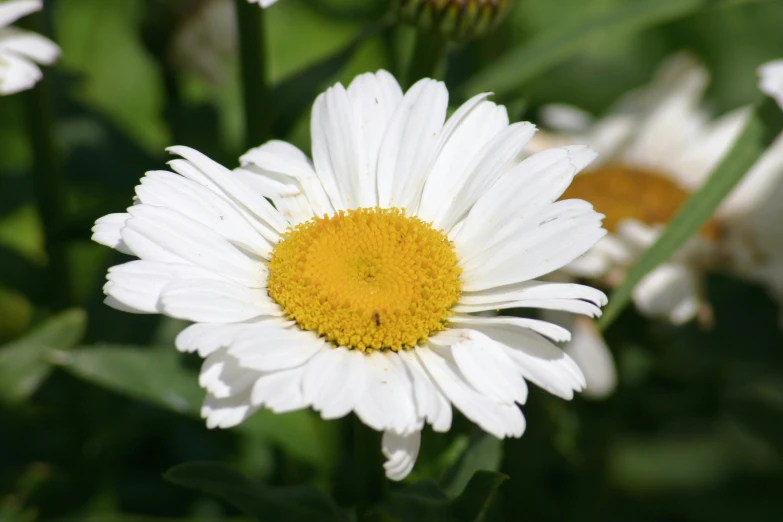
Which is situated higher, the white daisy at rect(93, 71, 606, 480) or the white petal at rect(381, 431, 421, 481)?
the white daisy at rect(93, 71, 606, 480)

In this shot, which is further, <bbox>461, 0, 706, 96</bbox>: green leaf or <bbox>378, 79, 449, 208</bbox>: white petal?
<bbox>461, 0, 706, 96</bbox>: green leaf

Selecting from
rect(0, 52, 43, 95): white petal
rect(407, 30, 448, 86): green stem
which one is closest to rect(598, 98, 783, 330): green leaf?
rect(407, 30, 448, 86): green stem

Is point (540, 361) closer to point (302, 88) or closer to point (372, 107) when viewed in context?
point (372, 107)

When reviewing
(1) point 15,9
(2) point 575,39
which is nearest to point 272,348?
(1) point 15,9

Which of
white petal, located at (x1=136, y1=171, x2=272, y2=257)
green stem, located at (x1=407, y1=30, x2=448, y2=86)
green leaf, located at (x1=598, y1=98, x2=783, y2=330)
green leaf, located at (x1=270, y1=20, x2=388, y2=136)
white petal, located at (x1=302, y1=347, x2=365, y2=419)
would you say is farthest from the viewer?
green leaf, located at (x1=270, y1=20, x2=388, y2=136)

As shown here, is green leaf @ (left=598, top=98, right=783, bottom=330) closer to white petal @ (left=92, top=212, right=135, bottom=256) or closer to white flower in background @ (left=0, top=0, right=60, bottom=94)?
white petal @ (left=92, top=212, right=135, bottom=256)

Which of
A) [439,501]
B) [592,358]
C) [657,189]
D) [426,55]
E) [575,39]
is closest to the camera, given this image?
[439,501]

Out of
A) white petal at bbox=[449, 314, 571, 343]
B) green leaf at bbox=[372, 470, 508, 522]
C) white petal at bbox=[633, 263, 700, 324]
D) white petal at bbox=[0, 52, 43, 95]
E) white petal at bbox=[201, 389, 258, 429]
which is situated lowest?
white petal at bbox=[633, 263, 700, 324]
